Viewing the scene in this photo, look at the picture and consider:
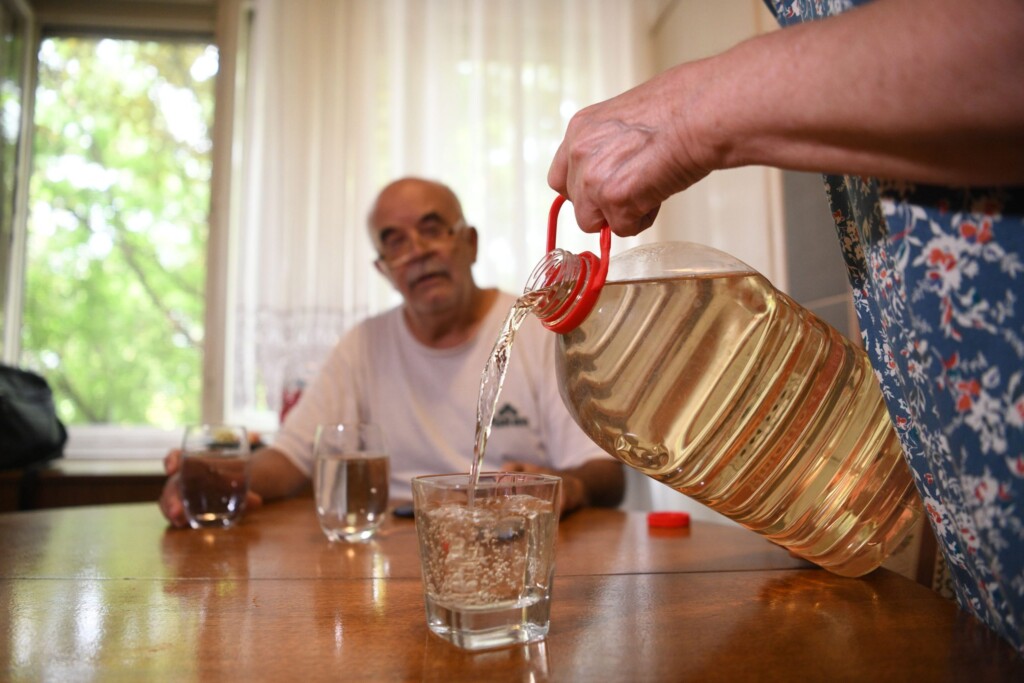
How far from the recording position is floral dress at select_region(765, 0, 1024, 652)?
0.43 meters

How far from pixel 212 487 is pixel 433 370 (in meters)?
0.89

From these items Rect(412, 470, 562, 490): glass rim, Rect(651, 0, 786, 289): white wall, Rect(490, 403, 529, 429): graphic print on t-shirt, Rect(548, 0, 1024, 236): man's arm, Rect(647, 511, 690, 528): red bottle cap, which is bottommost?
Rect(647, 511, 690, 528): red bottle cap

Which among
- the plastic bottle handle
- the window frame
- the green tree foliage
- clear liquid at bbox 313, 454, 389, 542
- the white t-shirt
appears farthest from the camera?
the green tree foliage

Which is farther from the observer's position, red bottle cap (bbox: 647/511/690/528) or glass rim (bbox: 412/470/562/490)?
red bottle cap (bbox: 647/511/690/528)

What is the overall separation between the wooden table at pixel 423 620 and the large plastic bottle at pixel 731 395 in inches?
3.3

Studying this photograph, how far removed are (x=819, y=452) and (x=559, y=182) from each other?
Answer: 33 cm

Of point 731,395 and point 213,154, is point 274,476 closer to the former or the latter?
point 731,395

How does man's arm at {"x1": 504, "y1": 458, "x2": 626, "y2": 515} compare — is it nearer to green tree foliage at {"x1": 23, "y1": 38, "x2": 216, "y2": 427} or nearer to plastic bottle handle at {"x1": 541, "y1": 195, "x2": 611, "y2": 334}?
plastic bottle handle at {"x1": 541, "y1": 195, "x2": 611, "y2": 334}

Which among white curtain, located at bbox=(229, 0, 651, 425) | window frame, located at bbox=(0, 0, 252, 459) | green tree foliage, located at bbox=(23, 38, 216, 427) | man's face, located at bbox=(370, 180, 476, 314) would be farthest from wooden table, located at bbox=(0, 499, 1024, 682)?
green tree foliage, located at bbox=(23, 38, 216, 427)

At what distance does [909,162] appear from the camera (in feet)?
1.38

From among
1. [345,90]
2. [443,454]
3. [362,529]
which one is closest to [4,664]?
[362,529]

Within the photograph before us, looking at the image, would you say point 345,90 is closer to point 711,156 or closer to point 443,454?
point 443,454

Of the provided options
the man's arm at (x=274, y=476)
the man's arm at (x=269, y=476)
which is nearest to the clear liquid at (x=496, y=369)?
the man's arm at (x=269, y=476)

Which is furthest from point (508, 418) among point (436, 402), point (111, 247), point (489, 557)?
point (111, 247)
